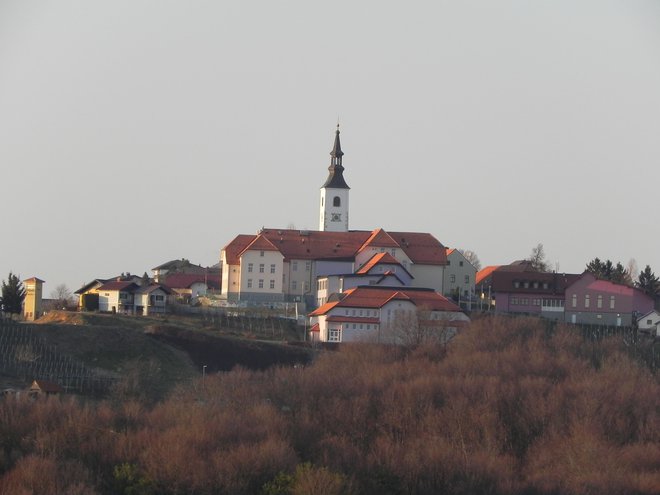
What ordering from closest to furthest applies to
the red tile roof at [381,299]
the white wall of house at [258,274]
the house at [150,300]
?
the red tile roof at [381,299], the house at [150,300], the white wall of house at [258,274]

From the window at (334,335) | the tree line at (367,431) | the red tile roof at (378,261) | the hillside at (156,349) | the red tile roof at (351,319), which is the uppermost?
the red tile roof at (378,261)

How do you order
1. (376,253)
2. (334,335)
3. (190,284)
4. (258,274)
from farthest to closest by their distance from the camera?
(190,284), (376,253), (258,274), (334,335)

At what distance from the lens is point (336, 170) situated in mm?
97812

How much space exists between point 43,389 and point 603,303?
1513 inches

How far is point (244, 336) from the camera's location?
76.3 metres

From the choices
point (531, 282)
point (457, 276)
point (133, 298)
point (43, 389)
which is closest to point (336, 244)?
point (457, 276)

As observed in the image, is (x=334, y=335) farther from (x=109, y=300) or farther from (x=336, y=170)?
(x=336, y=170)

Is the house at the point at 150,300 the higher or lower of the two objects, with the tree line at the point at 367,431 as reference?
higher

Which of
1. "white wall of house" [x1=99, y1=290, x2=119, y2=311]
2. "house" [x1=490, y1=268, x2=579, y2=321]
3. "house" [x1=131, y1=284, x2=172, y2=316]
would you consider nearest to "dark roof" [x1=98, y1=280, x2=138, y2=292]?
"white wall of house" [x1=99, y1=290, x2=119, y2=311]

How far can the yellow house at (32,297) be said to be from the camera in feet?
278

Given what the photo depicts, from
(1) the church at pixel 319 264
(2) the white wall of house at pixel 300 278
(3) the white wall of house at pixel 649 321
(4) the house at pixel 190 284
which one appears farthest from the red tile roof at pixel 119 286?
(3) the white wall of house at pixel 649 321

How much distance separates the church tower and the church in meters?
3.97

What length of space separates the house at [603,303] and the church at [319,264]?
7.62m

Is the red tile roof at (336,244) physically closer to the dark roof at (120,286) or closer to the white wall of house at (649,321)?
the dark roof at (120,286)
